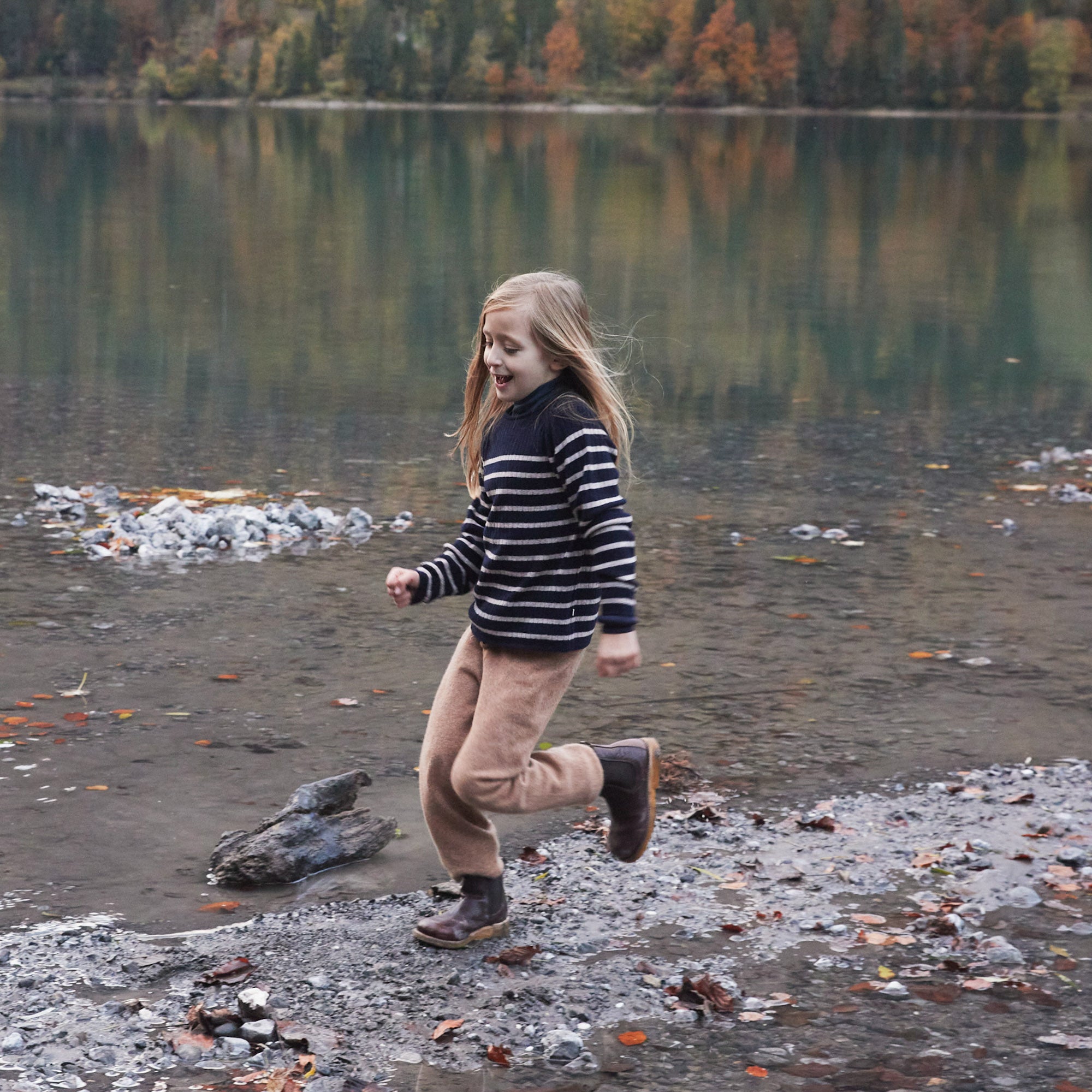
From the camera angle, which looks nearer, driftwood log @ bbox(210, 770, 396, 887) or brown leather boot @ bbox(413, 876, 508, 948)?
brown leather boot @ bbox(413, 876, 508, 948)

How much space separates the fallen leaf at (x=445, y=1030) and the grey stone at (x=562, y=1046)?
0.67 feet

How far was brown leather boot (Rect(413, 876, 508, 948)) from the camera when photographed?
420 centimetres

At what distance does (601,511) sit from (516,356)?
449 millimetres

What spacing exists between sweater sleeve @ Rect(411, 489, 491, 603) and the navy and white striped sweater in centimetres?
9

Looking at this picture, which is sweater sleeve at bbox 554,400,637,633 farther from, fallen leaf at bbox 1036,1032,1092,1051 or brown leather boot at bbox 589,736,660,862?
fallen leaf at bbox 1036,1032,1092,1051

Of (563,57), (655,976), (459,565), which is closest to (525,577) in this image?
(459,565)

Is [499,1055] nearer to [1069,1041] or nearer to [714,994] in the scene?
[714,994]

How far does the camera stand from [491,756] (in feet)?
13.5

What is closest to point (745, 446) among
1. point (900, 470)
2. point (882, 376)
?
point (900, 470)

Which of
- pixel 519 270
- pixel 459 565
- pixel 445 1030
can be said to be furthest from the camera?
pixel 519 270

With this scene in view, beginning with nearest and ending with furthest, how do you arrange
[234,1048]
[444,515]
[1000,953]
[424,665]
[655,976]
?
[234,1048]
[655,976]
[1000,953]
[424,665]
[444,515]

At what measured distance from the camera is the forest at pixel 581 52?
118438 mm

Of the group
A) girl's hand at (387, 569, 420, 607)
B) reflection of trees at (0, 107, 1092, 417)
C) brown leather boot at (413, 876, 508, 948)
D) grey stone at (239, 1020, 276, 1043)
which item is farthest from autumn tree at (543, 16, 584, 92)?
grey stone at (239, 1020, 276, 1043)

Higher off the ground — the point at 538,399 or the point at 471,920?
the point at 538,399
